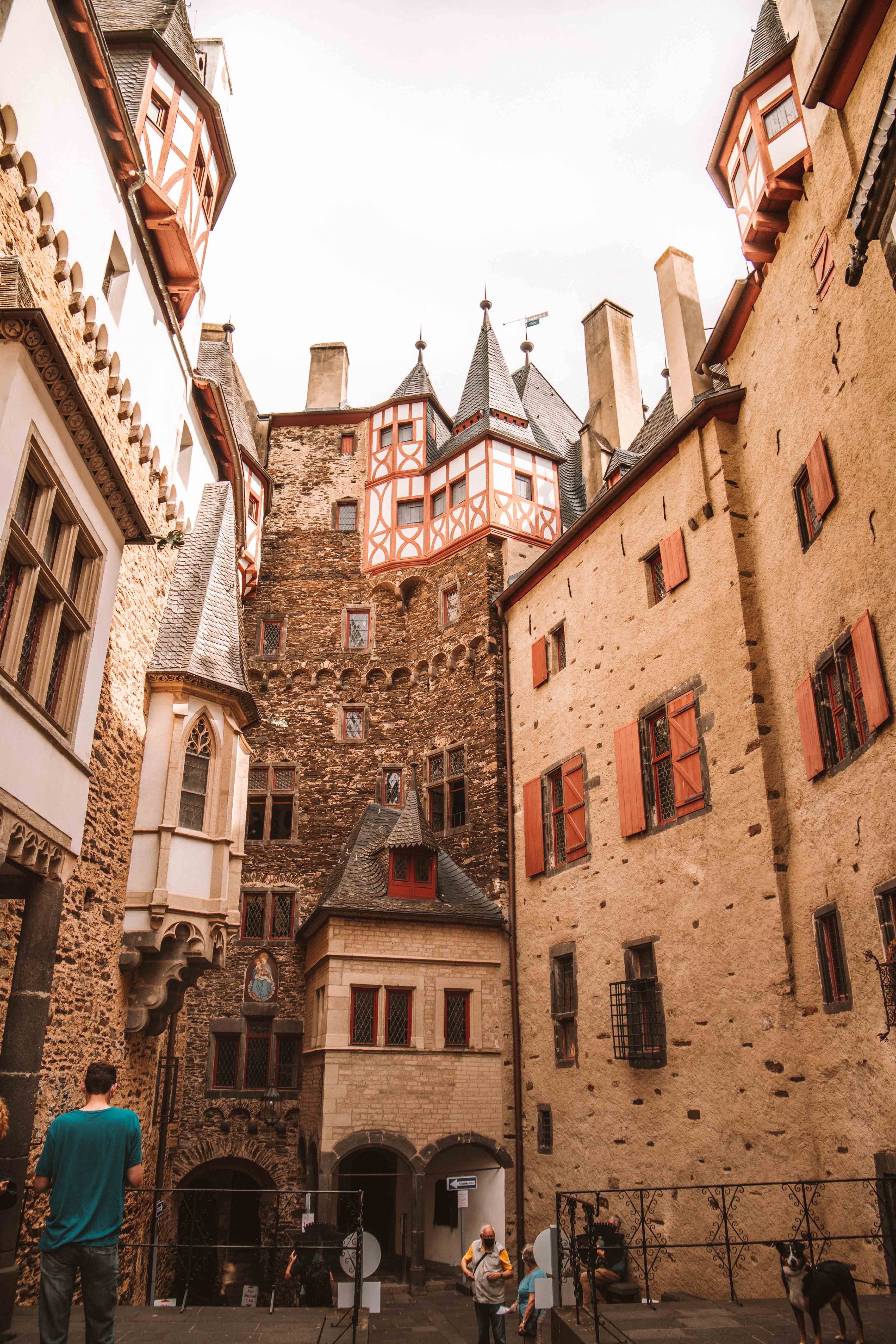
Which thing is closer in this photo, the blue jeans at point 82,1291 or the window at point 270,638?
the blue jeans at point 82,1291

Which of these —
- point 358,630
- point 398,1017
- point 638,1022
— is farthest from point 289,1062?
point 358,630

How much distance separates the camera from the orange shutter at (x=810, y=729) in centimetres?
1018

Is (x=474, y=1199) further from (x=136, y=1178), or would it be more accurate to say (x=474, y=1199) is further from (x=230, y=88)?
(x=230, y=88)

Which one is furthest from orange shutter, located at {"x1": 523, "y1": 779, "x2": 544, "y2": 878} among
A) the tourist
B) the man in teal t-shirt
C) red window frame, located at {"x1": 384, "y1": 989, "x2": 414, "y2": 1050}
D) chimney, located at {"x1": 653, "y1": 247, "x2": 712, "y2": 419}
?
the man in teal t-shirt

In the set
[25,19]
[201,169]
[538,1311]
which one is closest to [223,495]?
[201,169]

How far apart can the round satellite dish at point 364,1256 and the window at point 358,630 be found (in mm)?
16659

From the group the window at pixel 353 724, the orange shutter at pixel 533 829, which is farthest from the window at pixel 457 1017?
the window at pixel 353 724

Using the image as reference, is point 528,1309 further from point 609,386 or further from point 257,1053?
point 609,386

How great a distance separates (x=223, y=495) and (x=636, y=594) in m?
7.47

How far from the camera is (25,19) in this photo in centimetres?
866

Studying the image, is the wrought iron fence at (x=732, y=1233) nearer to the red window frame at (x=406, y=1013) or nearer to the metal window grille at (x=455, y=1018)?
the metal window grille at (x=455, y=1018)

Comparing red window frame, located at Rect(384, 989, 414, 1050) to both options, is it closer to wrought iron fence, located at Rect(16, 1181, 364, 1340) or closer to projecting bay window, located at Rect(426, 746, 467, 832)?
wrought iron fence, located at Rect(16, 1181, 364, 1340)


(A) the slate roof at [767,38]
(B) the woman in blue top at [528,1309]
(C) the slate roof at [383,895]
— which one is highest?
(A) the slate roof at [767,38]

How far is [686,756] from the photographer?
1288 cm
